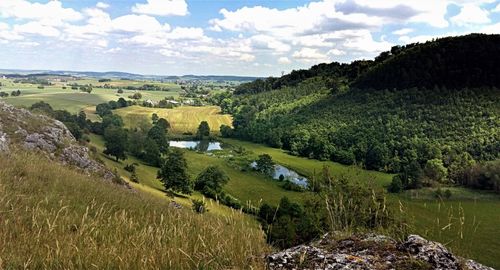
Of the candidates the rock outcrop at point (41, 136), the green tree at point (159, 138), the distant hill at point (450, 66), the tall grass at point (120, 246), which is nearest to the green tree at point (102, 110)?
the green tree at point (159, 138)

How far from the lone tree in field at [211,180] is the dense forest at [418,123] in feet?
159

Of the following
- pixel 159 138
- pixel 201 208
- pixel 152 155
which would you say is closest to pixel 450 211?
pixel 201 208

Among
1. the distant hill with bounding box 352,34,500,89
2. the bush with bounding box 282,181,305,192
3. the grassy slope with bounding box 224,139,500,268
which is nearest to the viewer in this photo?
the grassy slope with bounding box 224,139,500,268

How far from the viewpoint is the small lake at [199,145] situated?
15601 centimetres

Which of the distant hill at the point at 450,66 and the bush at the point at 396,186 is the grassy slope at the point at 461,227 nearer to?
the bush at the point at 396,186

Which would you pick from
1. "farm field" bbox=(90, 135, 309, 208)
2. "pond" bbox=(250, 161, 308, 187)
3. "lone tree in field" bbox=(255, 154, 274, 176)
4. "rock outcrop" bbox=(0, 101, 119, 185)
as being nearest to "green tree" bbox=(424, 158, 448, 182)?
"pond" bbox=(250, 161, 308, 187)

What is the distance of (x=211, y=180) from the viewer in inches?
3548

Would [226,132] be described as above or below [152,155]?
below

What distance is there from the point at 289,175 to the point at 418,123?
73.7 m

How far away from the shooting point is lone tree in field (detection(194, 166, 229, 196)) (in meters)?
87.7

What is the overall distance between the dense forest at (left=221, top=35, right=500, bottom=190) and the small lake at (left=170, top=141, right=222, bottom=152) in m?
19.8

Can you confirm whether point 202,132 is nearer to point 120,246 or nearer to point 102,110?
point 102,110

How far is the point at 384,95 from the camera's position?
18875 cm

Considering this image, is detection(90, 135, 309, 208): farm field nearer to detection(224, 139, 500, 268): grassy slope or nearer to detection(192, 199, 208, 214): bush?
detection(224, 139, 500, 268): grassy slope
